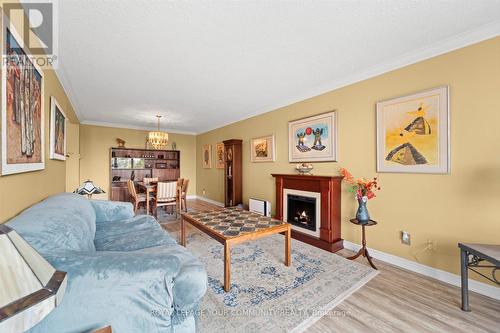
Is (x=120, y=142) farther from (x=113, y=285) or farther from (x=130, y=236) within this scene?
(x=113, y=285)

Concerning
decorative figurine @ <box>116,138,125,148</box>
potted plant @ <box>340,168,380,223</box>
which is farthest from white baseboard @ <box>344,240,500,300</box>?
decorative figurine @ <box>116,138,125,148</box>

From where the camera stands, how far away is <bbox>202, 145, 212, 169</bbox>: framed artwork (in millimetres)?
6680

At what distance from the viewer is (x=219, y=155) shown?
6191 millimetres

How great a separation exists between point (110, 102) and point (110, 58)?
2.07 metres

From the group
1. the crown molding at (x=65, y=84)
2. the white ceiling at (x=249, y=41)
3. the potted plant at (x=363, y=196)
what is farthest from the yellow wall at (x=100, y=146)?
the potted plant at (x=363, y=196)

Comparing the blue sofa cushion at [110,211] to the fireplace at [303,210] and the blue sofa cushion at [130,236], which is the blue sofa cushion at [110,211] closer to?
the blue sofa cushion at [130,236]

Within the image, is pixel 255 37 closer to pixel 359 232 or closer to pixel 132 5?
pixel 132 5

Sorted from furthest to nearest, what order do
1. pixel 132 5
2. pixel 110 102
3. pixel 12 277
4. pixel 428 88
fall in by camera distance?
1. pixel 110 102
2. pixel 428 88
3. pixel 132 5
4. pixel 12 277

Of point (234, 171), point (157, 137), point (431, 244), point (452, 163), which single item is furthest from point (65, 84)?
point (431, 244)

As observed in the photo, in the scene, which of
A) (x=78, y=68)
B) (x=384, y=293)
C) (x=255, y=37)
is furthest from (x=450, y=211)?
(x=78, y=68)

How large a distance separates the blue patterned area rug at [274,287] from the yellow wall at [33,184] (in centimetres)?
160

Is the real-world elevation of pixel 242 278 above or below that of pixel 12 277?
below

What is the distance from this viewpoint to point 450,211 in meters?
2.14

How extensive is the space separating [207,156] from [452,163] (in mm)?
5934
